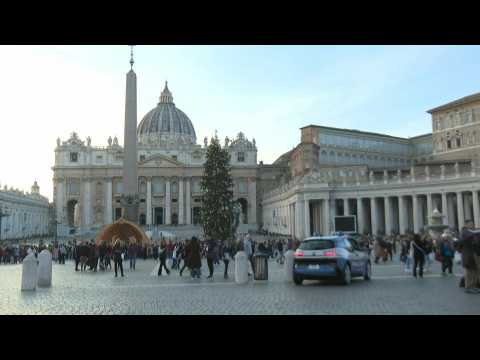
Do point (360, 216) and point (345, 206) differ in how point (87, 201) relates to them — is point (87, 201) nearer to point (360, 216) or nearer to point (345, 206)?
point (345, 206)

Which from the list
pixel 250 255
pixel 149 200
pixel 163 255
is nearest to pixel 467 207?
pixel 250 255

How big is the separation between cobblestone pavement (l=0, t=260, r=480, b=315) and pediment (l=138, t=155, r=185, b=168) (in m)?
84.7

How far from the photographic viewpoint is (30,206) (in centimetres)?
9394

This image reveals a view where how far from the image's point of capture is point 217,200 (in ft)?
136

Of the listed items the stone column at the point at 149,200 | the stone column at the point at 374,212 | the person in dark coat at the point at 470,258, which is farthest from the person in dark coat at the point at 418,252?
the stone column at the point at 149,200

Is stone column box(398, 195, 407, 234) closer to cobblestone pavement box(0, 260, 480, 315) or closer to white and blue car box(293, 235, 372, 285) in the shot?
cobblestone pavement box(0, 260, 480, 315)

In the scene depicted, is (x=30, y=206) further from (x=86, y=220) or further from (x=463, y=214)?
(x=463, y=214)

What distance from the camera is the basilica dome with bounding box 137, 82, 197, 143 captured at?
383ft

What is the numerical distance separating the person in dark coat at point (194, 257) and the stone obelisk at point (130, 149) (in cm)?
1821

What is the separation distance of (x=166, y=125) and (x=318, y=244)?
106 meters

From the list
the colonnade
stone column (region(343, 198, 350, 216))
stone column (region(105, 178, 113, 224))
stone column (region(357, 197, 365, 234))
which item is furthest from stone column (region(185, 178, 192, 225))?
stone column (region(343, 198, 350, 216))
